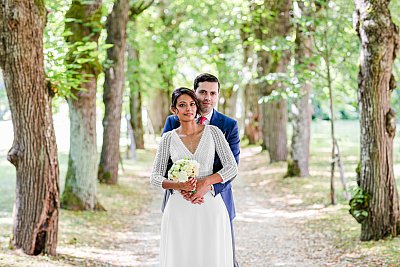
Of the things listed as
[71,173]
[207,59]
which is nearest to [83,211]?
[71,173]

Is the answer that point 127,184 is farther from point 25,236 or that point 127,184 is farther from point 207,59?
point 25,236

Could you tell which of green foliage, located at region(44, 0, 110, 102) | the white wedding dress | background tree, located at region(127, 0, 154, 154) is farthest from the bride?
background tree, located at region(127, 0, 154, 154)

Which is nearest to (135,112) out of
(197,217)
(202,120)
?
(202,120)

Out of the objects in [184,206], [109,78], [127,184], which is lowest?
[127,184]

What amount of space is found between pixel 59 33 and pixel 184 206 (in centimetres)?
554

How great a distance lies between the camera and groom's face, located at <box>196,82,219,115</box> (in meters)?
5.46

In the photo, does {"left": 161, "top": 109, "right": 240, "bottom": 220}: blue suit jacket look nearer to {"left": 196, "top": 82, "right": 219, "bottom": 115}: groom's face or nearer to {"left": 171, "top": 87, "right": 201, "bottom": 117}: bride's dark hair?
{"left": 196, "top": 82, "right": 219, "bottom": 115}: groom's face

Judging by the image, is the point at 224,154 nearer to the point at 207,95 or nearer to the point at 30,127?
the point at 207,95

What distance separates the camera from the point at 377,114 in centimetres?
849

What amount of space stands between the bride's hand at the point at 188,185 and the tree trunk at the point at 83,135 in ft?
23.9

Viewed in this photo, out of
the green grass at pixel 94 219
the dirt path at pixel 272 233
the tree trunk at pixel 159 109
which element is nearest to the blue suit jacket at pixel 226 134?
the green grass at pixel 94 219

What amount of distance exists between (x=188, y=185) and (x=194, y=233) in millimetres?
477

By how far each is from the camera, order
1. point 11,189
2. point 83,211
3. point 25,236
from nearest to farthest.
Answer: point 25,236, point 83,211, point 11,189

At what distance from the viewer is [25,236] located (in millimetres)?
7992
